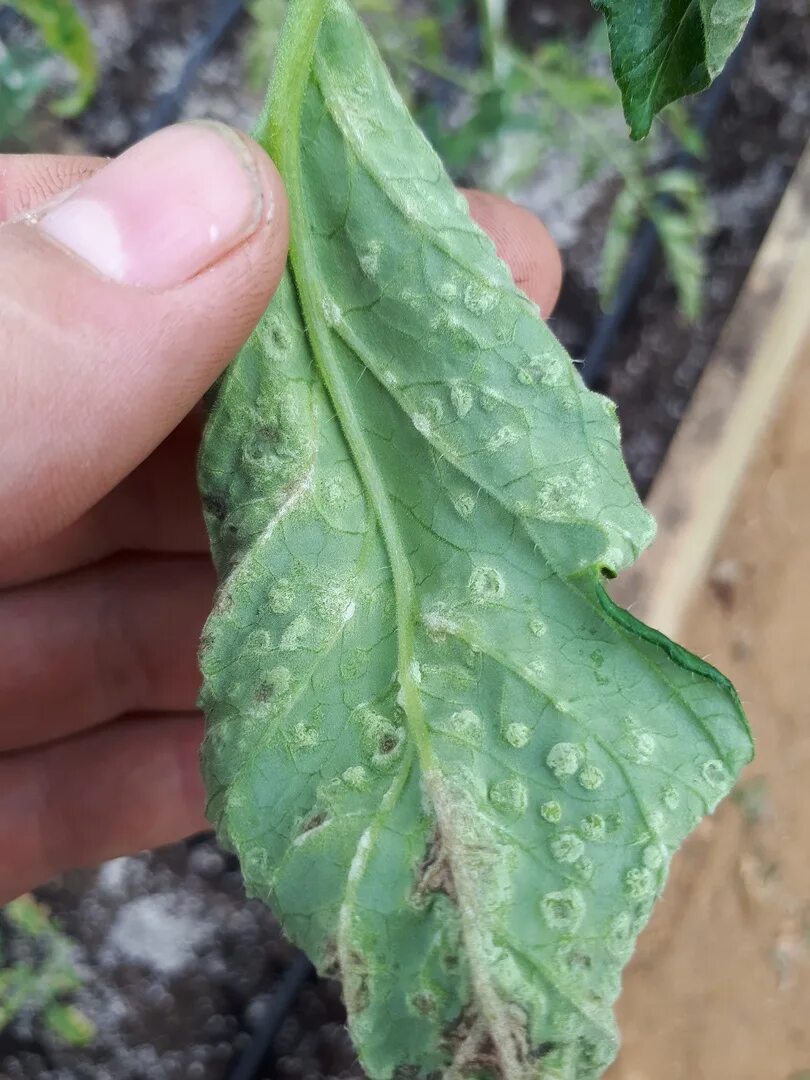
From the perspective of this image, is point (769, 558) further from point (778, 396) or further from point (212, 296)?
point (212, 296)

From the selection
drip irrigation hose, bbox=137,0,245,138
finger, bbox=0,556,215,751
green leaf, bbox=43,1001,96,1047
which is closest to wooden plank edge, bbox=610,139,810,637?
finger, bbox=0,556,215,751

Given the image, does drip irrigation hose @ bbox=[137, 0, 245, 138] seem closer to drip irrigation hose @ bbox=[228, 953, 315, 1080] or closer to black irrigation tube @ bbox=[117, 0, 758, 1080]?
black irrigation tube @ bbox=[117, 0, 758, 1080]

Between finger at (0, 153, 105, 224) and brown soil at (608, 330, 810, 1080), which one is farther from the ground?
finger at (0, 153, 105, 224)

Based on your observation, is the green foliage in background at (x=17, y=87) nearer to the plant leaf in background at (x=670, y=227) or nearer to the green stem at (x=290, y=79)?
the green stem at (x=290, y=79)

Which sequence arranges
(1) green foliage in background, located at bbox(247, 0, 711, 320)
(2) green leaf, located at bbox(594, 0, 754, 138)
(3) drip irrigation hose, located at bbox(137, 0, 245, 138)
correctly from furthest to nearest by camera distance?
(3) drip irrigation hose, located at bbox(137, 0, 245, 138) → (1) green foliage in background, located at bbox(247, 0, 711, 320) → (2) green leaf, located at bbox(594, 0, 754, 138)

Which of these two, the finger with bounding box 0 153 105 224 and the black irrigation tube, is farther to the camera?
the black irrigation tube

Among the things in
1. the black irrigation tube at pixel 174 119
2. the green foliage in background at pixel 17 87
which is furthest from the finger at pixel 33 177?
the black irrigation tube at pixel 174 119

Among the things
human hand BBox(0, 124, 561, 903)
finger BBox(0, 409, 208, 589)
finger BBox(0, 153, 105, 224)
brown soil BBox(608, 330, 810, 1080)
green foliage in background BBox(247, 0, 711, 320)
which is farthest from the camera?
brown soil BBox(608, 330, 810, 1080)
